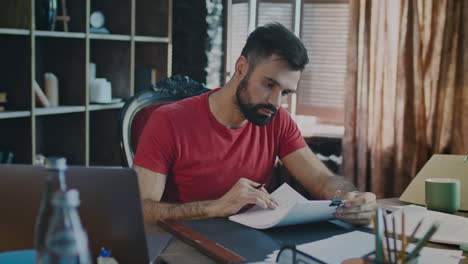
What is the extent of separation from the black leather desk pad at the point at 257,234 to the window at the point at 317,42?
1.79 m

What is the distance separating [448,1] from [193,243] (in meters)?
1.96

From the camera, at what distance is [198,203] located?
1.54 m

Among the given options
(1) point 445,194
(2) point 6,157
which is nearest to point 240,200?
(1) point 445,194

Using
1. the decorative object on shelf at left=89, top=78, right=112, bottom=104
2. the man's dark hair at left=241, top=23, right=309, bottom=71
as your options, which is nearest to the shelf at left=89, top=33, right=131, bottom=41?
the decorative object on shelf at left=89, top=78, right=112, bottom=104

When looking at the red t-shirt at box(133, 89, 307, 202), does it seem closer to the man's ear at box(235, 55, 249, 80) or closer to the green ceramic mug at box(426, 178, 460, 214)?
the man's ear at box(235, 55, 249, 80)

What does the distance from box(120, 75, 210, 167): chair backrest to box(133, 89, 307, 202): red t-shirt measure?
97 mm

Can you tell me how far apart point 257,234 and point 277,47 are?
737 mm

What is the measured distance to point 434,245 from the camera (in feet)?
4.23

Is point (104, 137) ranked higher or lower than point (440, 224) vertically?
lower

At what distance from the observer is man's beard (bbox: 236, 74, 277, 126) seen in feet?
6.03

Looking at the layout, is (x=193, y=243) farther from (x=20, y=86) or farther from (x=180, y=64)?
(x=180, y=64)

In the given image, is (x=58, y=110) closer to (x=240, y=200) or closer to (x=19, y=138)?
(x=19, y=138)

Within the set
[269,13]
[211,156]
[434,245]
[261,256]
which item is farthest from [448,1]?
[261,256]

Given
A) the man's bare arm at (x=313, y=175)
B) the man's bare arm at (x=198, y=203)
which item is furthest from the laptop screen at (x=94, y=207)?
the man's bare arm at (x=313, y=175)
